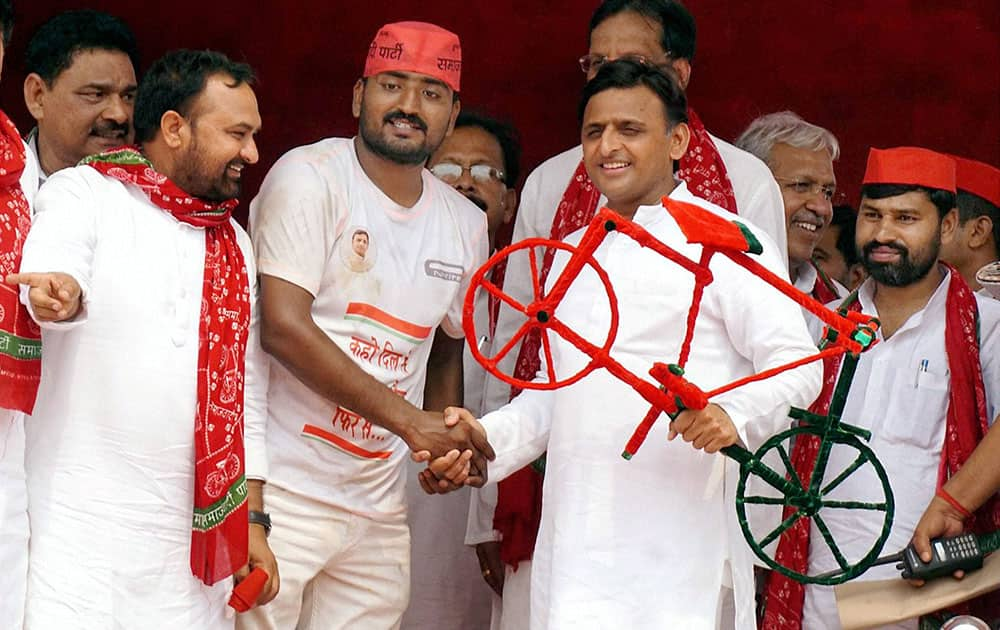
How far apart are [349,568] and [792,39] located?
2.68 meters

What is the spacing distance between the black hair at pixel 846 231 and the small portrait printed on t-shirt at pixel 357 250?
2233 millimetres

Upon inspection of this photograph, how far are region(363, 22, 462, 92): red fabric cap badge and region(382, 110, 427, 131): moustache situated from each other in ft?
0.45

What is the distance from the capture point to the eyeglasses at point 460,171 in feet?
16.8

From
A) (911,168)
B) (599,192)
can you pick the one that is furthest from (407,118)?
(911,168)

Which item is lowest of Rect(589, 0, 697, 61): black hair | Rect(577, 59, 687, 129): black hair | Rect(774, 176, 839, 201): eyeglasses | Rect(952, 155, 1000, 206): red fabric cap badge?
Rect(577, 59, 687, 129): black hair

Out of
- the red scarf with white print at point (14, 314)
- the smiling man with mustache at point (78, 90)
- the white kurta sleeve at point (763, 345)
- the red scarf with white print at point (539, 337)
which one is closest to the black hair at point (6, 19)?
the red scarf with white print at point (14, 314)

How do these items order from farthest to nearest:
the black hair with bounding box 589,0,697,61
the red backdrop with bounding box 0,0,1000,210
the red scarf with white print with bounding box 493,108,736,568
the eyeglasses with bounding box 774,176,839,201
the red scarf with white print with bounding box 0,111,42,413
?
the red backdrop with bounding box 0,0,1000,210 < the eyeglasses with bounding box 774,176,839,201 < the black hair with bounding box 589,0,697,61 < the red scarf with white print with bounding box 493,108,736,568 < the red scarf with white print with bounding box 0,111,42,413

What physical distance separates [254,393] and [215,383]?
0.39m

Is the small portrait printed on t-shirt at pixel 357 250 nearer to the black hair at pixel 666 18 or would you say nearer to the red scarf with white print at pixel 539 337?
the red scarf with white print at pixel 539 337

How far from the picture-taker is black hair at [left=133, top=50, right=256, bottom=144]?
3836 mm

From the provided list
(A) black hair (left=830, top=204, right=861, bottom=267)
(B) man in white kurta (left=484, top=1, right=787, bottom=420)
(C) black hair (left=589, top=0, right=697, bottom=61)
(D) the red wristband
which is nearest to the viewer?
(D) the red wristband

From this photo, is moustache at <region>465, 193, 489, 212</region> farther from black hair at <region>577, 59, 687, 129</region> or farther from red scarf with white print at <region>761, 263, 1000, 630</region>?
red scarf with white print at <region>761, 263, 1000, 630</region>

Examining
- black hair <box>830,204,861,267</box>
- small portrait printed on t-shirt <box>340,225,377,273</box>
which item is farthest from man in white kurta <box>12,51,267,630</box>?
black hair <box>830,204,861,267</box>

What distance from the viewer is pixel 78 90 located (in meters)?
4.38
